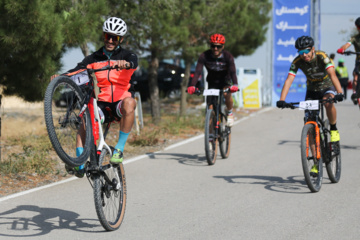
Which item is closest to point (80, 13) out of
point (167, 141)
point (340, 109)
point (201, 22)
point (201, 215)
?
point (167, 141)

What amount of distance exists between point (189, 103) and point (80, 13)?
15990 mm

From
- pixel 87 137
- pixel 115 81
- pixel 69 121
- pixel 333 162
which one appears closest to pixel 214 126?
pixel 333 162

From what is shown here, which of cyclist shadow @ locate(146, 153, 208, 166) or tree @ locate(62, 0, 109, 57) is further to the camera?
cyclist shadow @ locate(146, 153, 208, 166)

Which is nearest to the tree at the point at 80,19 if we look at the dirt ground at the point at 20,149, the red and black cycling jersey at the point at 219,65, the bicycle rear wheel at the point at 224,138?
the red and black cycling jersey at the point at 219,65

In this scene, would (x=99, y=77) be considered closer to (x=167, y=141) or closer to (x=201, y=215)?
(x=201, y=215)

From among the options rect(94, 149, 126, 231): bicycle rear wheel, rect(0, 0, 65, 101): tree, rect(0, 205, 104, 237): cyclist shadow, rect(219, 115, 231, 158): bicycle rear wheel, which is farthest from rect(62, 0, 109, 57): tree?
rect(94, 149, 126, 231): bicycle rear wheel

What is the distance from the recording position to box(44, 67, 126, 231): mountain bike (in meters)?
6.16

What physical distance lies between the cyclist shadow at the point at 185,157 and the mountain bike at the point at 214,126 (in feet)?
1.19

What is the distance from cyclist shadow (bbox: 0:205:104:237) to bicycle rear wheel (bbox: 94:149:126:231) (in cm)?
21

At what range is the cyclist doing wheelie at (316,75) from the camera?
8.77 metres

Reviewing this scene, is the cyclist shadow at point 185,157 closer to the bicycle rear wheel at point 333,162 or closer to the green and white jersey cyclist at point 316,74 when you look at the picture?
the bicycle rear wheel at point 333,162

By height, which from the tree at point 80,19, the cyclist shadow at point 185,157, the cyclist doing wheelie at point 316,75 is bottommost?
the cyclist shadow at point 185,157

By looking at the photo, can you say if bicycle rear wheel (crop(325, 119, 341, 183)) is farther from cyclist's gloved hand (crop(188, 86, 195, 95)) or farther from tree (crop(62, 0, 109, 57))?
A: tree (crop(62, 0, 109, 57))

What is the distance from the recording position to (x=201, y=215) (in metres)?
7.39
